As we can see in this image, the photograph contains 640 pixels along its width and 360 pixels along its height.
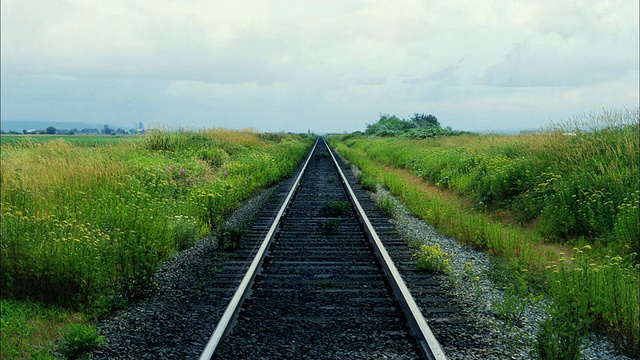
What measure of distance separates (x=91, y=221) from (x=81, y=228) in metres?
0.90

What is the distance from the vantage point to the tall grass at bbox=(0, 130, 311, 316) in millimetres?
5336

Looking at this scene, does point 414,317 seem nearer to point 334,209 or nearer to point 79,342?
point 79,342

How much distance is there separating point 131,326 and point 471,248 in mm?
5200

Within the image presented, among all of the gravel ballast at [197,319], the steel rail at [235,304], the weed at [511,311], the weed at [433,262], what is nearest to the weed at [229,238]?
the gravel ballast at [197,319]

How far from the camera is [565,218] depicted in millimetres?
8383

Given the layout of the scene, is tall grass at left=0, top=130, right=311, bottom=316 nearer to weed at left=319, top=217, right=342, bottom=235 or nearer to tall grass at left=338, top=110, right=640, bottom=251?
weed at left=319, top=217, right=342, bottom=235

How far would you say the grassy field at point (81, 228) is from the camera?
17.0 feet

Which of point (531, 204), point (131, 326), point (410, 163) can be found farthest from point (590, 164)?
point (410, 163)

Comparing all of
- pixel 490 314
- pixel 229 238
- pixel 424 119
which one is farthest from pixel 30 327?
pixel 424 119

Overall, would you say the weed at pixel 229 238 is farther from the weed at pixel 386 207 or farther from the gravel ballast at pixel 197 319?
the weed at pixel 386 207

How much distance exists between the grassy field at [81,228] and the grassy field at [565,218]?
413cm

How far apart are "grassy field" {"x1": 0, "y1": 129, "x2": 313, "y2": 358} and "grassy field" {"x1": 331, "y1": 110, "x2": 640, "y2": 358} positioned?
13.6 feet

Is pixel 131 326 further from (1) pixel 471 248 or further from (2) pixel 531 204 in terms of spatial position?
(2) pixel 531 204

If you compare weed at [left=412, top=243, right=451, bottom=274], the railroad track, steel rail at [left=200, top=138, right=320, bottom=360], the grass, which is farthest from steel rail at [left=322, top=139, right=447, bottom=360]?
the grass
